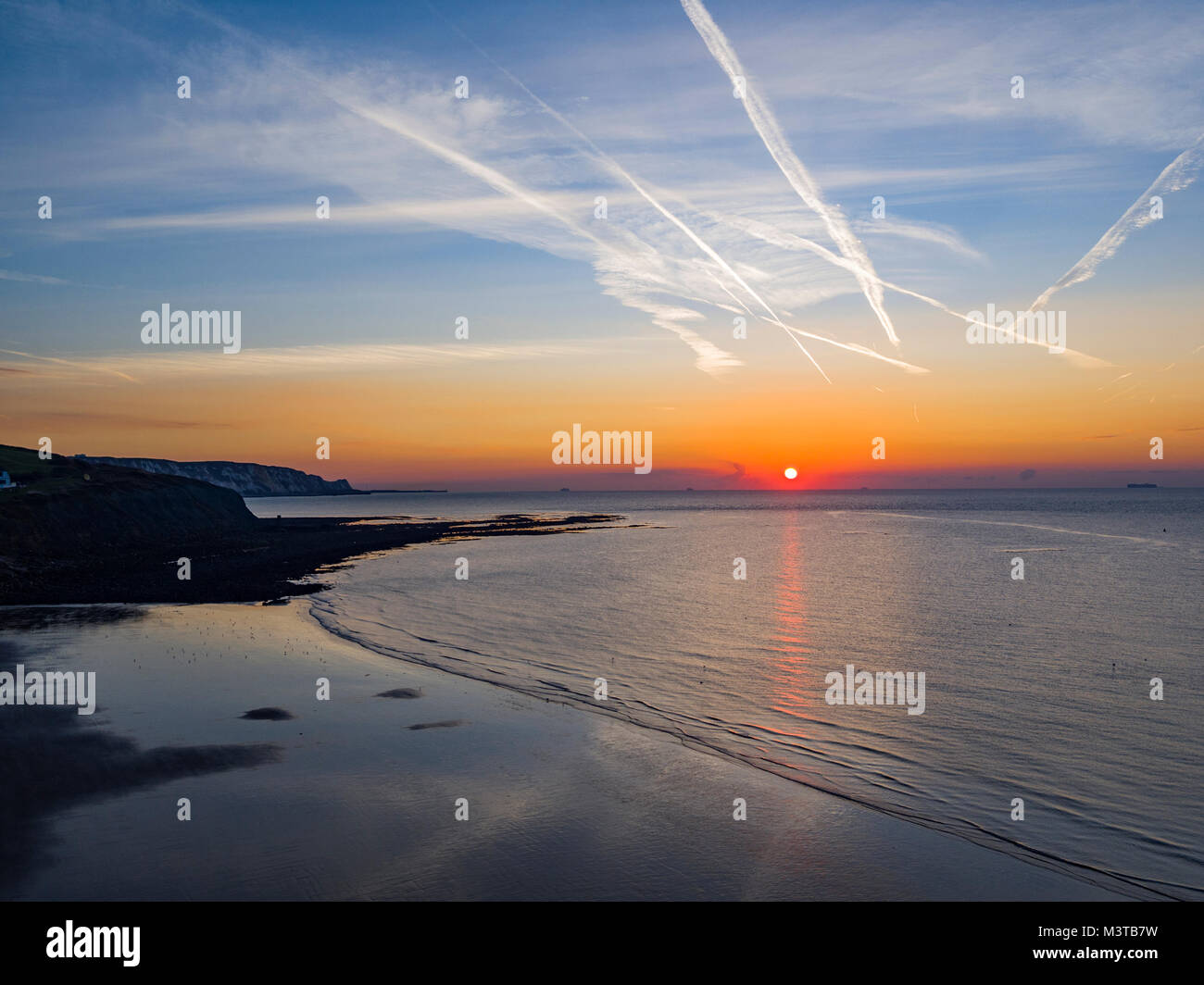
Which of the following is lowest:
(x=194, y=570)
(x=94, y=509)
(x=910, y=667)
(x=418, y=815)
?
(x=910, y=667)

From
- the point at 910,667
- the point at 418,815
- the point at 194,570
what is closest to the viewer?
the point at 418,815

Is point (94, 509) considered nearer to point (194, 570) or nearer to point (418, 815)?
point (194, 570)

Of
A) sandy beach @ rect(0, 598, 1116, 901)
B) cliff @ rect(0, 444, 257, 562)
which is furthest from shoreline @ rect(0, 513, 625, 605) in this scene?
sandy beach @ rect(0, 598, 1116, 901)

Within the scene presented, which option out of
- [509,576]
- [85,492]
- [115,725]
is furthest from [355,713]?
[85,492]

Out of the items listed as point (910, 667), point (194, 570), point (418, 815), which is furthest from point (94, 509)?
point (910, 667)

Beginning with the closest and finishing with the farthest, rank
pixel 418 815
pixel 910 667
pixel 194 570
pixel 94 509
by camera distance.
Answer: pixel 418 815, pixel 910 667, pixel 194 570, pixel 94 509

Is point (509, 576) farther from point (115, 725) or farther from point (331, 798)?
point (331, 798)

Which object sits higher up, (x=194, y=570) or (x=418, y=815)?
(x=194, y=570)

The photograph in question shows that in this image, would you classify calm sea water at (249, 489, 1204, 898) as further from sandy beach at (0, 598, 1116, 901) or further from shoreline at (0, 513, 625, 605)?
shoreline at (0, 513, 625, 605)
